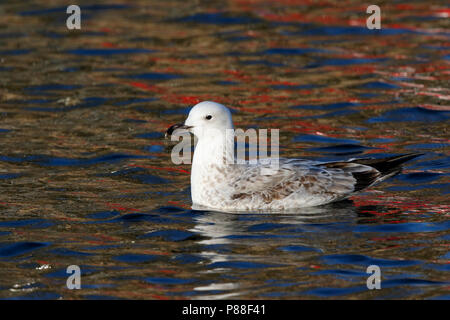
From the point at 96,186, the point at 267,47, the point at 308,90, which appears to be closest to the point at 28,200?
the point at 96,186

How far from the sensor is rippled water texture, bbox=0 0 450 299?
8.87 meters

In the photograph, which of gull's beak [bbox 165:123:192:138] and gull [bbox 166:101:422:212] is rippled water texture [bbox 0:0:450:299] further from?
gull's beak [bbox 165:123:192:138]

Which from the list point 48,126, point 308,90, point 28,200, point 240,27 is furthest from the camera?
point 240,27

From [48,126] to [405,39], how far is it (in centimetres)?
774

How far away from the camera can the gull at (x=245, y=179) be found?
10516mm

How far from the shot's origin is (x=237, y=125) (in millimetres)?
14680

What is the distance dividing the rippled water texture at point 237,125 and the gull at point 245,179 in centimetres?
18

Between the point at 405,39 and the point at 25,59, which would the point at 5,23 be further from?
the point at 405,39

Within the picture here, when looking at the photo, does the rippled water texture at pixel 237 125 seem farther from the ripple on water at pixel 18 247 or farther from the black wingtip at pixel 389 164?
the black wingtip at pixel 389 164

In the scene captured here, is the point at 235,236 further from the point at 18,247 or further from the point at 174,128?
the point at 18,247

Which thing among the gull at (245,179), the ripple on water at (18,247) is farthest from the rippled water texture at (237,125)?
the gull at (245,179)

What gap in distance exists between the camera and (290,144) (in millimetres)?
13672

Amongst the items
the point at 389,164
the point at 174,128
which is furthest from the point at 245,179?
the point at 389,164
